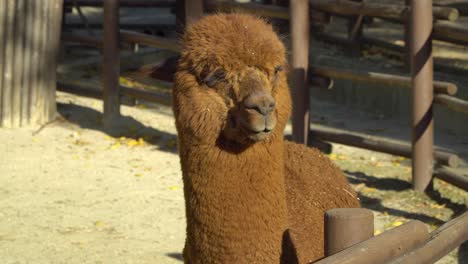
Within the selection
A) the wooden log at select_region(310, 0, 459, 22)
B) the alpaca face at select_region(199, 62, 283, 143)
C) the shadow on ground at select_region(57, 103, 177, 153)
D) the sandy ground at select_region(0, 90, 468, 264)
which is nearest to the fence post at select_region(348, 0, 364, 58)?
the sandy ground at select_region(0, 90, 468, 264)

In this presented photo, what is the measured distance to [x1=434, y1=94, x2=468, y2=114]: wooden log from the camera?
7289 millimetres

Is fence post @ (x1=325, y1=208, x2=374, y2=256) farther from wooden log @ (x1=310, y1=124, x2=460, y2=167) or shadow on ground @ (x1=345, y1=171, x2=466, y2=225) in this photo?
wooden log @ (x1=310, y1=124, x2=460, y2=167)

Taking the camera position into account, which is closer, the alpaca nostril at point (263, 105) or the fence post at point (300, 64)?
the alpaca nostril at point (263, 105)

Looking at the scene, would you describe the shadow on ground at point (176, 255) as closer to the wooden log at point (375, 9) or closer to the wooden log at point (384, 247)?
the wooden log at point (375, 9)

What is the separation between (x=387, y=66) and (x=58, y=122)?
465cm

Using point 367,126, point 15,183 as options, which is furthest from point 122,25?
point 15,183

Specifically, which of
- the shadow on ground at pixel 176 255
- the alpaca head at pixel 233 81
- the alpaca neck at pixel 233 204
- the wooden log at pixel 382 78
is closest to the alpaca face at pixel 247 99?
→ the alpaca head at pixel 233 81

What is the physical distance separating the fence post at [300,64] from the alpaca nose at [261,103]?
4904 mm

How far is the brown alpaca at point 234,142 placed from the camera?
368 cm

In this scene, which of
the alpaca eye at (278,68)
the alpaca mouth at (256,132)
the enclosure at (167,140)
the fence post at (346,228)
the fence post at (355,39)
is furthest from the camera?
the fence post at (355,39)

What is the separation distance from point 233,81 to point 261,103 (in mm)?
245

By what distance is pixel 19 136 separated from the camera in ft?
31.5

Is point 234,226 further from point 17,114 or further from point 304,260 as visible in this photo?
point 17,114

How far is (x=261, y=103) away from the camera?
3.62m
